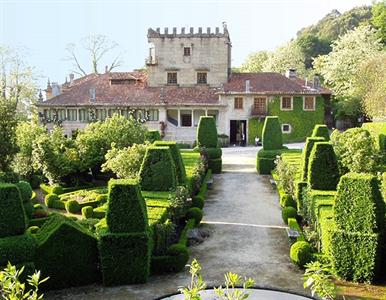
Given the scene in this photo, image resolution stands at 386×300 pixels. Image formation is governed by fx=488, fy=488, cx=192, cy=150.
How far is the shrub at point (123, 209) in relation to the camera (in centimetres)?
1427

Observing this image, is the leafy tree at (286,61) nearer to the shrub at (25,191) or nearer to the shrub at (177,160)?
the shrub at (177,160)

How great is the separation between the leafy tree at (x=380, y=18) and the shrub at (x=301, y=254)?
4568cm

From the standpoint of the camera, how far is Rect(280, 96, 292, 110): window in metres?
46.5

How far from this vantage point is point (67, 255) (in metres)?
14.1

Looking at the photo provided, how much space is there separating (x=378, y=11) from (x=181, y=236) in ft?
165

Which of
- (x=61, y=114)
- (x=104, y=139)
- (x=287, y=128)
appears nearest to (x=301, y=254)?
(x=104, y=139)

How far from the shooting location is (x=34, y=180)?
2959 centimetres

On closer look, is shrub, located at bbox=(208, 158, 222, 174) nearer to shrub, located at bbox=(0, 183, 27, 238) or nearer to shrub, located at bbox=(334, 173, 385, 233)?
shrub, located at bbox=(334, 173, 385, 233)

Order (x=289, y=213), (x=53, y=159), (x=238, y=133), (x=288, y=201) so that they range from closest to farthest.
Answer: (x=289, y=213) → (x=288, y=201) → (x=53, y=159) → (x=238, y=133)

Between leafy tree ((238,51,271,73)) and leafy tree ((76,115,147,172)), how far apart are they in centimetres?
4179

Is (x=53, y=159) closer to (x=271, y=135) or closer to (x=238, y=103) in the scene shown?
(x=271, y=135)

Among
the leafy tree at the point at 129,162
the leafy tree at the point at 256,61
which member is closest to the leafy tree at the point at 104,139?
the leafy tree at the point at 129,162

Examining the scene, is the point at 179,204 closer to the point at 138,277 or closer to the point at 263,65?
the point at 138,277

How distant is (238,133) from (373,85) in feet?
45.9
